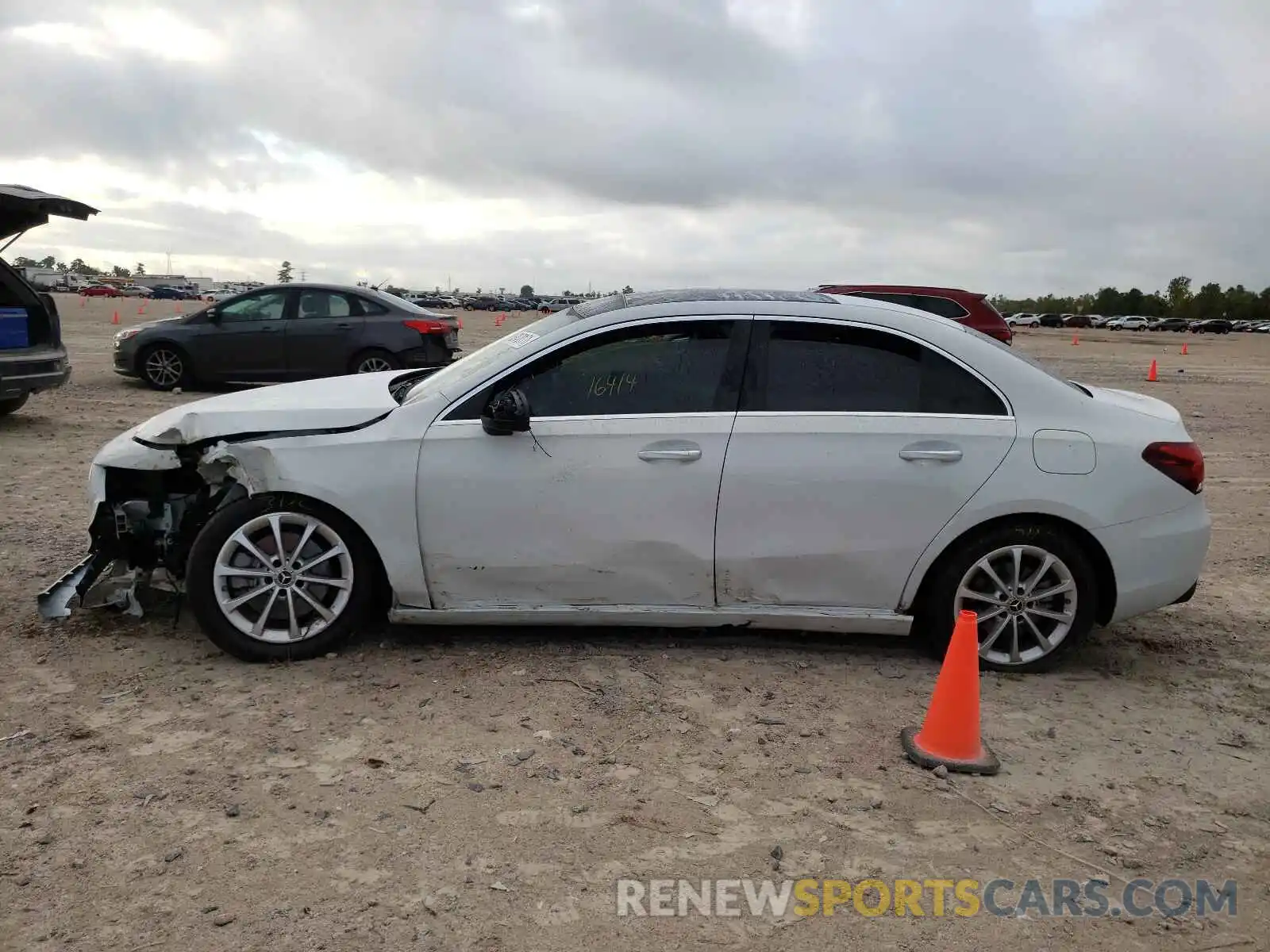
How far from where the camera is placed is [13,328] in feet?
32.0

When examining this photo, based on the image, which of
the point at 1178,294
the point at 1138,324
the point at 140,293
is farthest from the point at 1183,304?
the point at 140,293

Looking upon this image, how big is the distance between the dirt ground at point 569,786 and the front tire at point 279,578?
13 centimetres

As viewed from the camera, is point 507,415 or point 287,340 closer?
point 507,415

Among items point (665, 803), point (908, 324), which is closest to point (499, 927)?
point (665, 803)

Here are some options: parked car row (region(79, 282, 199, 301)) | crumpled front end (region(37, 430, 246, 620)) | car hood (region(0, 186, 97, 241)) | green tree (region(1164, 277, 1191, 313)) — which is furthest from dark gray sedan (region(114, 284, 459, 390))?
green tree (region(1164, 277, 1191, 313))

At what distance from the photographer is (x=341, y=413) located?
182 inches

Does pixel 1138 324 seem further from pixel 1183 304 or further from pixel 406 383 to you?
pixel 406 383

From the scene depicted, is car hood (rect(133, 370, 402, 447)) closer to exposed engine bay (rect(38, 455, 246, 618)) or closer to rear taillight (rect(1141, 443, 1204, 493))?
exposed engine bay (rect(38, 455, 246, 618))

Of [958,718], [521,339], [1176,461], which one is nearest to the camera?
[958,718]

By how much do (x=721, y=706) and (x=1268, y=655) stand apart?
2.87m

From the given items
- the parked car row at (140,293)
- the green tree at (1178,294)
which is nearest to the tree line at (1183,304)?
the green tree at (1178,294)

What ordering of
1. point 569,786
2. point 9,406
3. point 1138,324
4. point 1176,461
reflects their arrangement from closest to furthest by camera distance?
point 569,786
point 1176,461
point 9,406
point 1138,324

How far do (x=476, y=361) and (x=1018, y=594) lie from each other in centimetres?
270

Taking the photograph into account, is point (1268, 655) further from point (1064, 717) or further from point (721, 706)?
point (721, 706)
